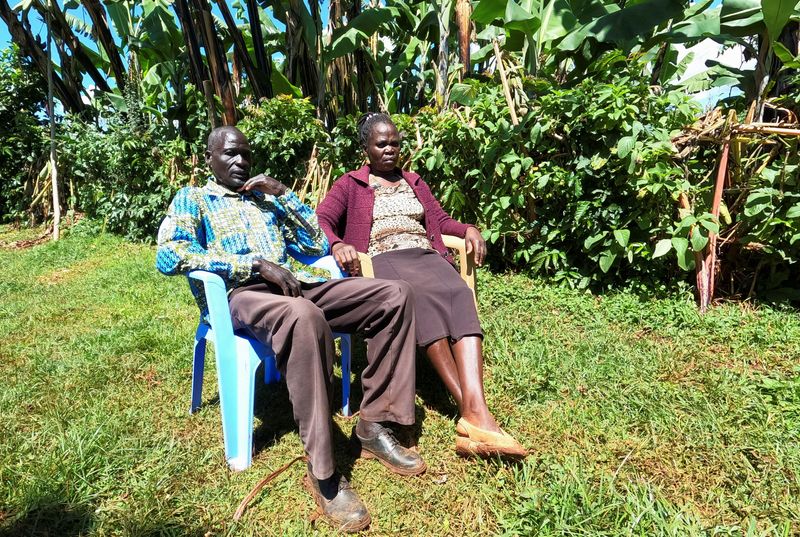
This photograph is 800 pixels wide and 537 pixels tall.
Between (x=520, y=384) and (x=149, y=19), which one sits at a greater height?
(x=149, y=19)

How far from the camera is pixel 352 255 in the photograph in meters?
2.46

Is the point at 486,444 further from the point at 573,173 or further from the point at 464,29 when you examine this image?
the point at 464,29

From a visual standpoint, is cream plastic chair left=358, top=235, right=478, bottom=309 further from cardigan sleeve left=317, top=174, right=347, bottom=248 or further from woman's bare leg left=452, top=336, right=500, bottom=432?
woman's bare leg left=452, top=336, right=500, bottom=432

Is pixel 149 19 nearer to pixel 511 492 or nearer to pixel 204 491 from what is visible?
pixel 204 491

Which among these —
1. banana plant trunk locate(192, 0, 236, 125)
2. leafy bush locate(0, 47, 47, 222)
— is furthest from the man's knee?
leafy bush locate(0, 47, 47, 222)

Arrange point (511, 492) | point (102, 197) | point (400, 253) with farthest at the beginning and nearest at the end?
1. point (102, 197)
2. point (400, 253)
3. point (511, 492)

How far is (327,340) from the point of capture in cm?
184

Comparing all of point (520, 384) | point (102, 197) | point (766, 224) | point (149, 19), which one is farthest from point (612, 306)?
point (102, 197)

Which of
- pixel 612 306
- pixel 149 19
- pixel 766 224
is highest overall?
pixel 149 19

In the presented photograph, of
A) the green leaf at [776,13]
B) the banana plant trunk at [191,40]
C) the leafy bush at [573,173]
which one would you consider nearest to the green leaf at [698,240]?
the leafy bush at [573,173]

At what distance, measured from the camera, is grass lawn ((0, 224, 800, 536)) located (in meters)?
1.63

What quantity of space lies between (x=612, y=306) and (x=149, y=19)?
654 centimetres

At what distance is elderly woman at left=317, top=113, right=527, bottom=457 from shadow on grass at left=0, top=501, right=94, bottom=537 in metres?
1.40

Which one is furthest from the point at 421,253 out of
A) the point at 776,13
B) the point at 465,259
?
the point at 776,13
